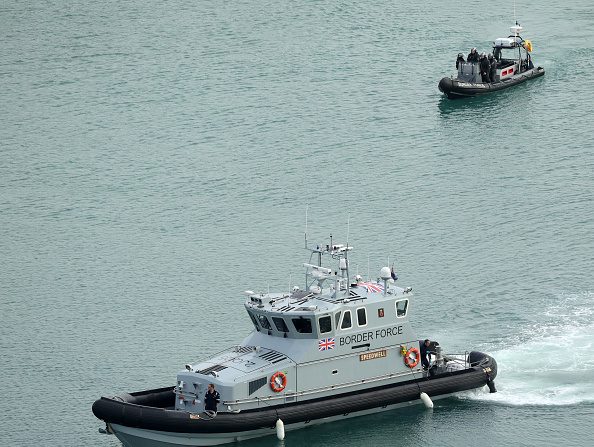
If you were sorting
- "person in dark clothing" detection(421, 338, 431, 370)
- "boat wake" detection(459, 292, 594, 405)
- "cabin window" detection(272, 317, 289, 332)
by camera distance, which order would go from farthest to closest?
"boat wake" detection(459, 292, 594, 405) < "person in dark clothing" detection(421, 338, 431, 370) < "cabin window" detection(272, 317, 289, 332)

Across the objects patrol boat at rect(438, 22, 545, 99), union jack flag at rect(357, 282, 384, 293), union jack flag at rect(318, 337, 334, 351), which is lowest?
union jack flag at rect(318, 337, 334, 351)

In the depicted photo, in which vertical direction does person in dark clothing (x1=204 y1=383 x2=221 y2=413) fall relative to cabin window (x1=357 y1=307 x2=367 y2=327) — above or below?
below

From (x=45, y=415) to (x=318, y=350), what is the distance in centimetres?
875

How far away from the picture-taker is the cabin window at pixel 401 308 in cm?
4384

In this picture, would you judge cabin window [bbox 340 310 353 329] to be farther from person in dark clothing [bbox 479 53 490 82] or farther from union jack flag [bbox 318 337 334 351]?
person in dark clothing [bbox 479 53 490 82]

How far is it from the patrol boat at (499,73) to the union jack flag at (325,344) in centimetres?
3485

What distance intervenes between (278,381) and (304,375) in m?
0.87

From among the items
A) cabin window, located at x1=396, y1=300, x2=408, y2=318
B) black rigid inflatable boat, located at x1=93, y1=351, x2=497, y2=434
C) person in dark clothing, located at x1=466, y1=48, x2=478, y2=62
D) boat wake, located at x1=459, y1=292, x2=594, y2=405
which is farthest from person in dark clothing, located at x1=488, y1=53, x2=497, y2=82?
cabin window, located at x1=396, y1=300, x2=408, y2=318

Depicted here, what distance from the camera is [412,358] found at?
44250mm

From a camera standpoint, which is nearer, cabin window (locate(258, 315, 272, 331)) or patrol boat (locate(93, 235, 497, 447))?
patrol boat (locate(93, 235, 497, 447))

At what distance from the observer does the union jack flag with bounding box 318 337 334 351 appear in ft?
140

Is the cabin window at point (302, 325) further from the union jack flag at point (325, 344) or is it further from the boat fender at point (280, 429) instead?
the boat fender at point (280, 429)

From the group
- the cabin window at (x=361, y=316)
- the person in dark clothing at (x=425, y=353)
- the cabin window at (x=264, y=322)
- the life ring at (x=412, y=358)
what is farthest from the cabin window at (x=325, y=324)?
the person in dark clothing at (x=425, y=353)

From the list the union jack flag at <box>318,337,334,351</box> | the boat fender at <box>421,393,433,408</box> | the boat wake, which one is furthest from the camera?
the boat wake
